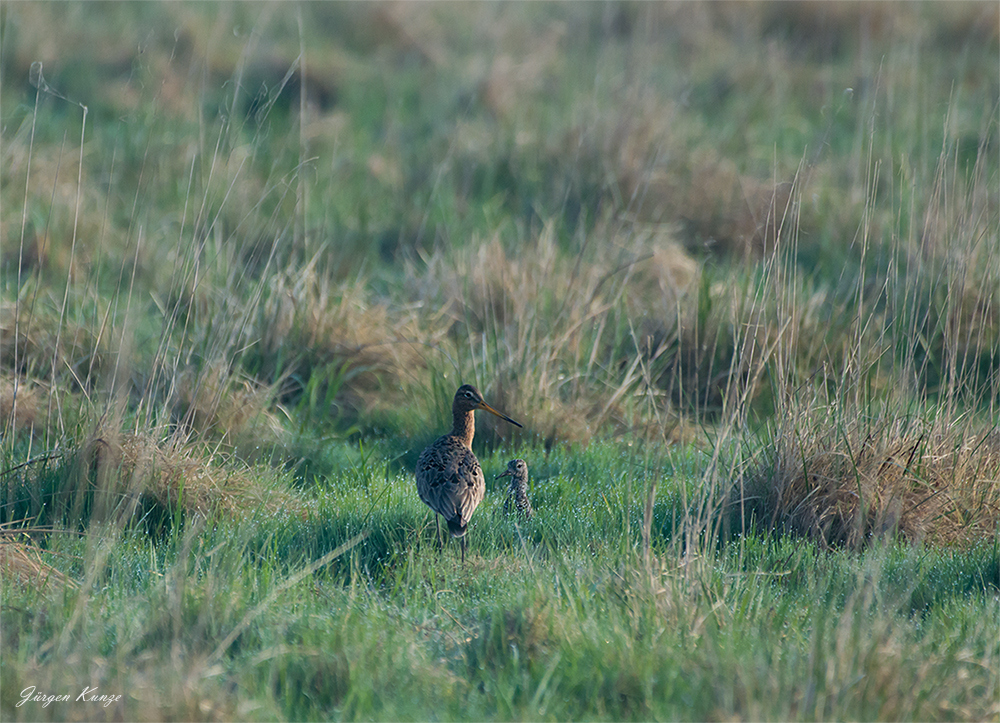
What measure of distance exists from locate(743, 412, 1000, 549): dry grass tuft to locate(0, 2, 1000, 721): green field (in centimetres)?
1

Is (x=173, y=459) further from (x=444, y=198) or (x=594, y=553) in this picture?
(x=444, y=198)

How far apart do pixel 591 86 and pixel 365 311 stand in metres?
5.60

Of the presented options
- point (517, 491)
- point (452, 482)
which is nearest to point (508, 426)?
point (517, 491)

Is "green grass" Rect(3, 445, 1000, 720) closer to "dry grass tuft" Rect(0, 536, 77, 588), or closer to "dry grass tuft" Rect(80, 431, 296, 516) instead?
"dry grass tuft" Rect(0, 536, 77, 588)

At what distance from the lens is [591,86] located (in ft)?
36.9

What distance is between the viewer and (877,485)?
4352 millimetres

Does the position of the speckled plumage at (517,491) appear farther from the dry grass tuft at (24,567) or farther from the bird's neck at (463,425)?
the dry grass tuft at (24,567)

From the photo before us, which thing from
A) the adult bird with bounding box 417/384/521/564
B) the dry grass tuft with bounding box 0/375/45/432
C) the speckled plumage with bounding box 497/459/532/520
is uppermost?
the adult bird with bounding box 417/384/521/564

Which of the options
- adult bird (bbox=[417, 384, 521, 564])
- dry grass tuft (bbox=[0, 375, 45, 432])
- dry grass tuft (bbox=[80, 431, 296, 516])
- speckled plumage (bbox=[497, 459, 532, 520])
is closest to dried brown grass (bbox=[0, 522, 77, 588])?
dry grass tuft (bbox=[80, 431, 296, 516])

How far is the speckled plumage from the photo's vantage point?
4578mm

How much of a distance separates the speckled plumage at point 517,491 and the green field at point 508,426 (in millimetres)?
54

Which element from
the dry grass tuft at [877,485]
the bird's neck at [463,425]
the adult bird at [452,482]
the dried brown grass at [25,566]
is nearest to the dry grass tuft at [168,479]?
the dried brown grass at [25,566]

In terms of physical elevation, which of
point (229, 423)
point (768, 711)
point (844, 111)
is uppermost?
point (844, 111)

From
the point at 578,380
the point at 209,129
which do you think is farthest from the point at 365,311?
the point at 209,129
